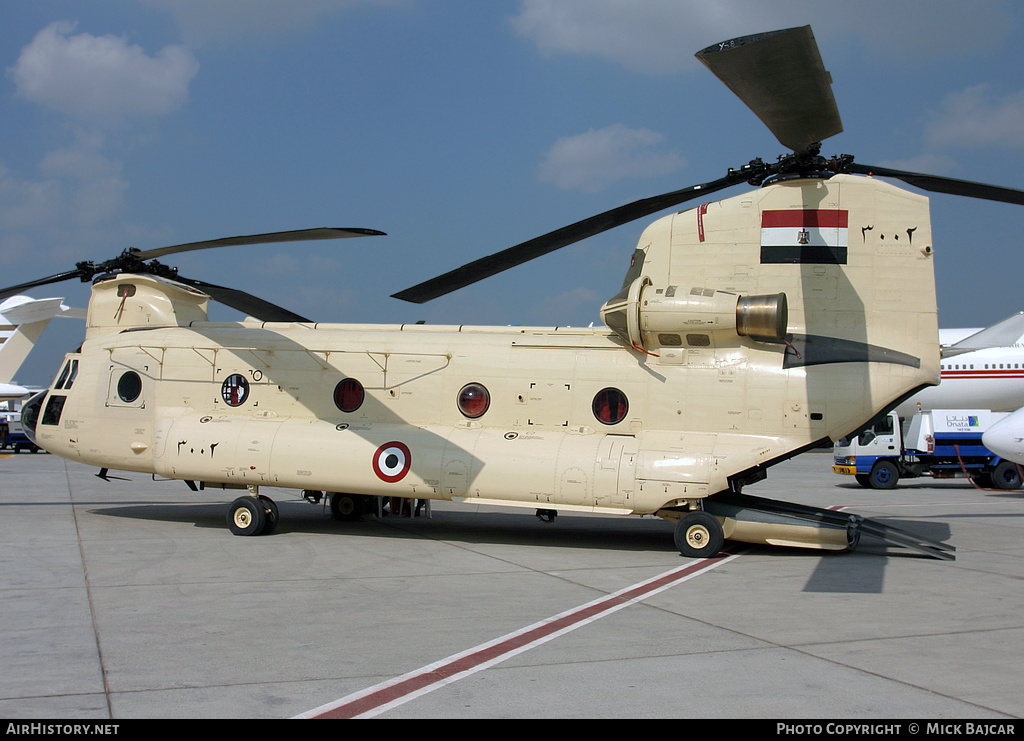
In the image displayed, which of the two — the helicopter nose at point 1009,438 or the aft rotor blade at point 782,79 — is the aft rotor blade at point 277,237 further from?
the helicopter nose at point 1009,438

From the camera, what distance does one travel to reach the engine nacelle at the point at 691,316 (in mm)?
10602

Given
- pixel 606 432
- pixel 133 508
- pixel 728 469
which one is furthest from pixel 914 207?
pixel 133 508

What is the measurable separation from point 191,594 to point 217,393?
5533 millimetres

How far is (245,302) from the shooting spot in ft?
46.2

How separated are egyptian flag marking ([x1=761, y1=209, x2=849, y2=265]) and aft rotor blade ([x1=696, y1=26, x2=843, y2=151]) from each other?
2.07 m

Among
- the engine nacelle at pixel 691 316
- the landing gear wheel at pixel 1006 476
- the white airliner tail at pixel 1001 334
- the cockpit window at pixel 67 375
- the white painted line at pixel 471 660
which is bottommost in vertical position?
the white painted line at pixel 471 660

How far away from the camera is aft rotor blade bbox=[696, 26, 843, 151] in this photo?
6.74 meters

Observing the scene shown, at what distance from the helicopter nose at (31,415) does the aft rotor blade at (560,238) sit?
7.53 m

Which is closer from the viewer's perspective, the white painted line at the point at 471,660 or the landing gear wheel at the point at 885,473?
the white painted line at the point at 471,660

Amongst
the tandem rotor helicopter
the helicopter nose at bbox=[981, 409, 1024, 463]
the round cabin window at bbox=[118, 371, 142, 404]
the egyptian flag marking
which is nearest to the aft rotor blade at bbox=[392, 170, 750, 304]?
the tandem rotor helicopter

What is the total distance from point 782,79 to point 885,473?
2038cm

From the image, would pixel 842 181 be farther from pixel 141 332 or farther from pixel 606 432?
pixel 141 332

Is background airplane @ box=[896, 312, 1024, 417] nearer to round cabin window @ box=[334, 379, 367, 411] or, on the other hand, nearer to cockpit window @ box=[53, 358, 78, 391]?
round cabin window @ box=[334, 379, 367, 411]

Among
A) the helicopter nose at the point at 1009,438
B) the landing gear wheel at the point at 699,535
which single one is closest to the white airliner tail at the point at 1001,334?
the helicopter nose at the point at 1009,438
